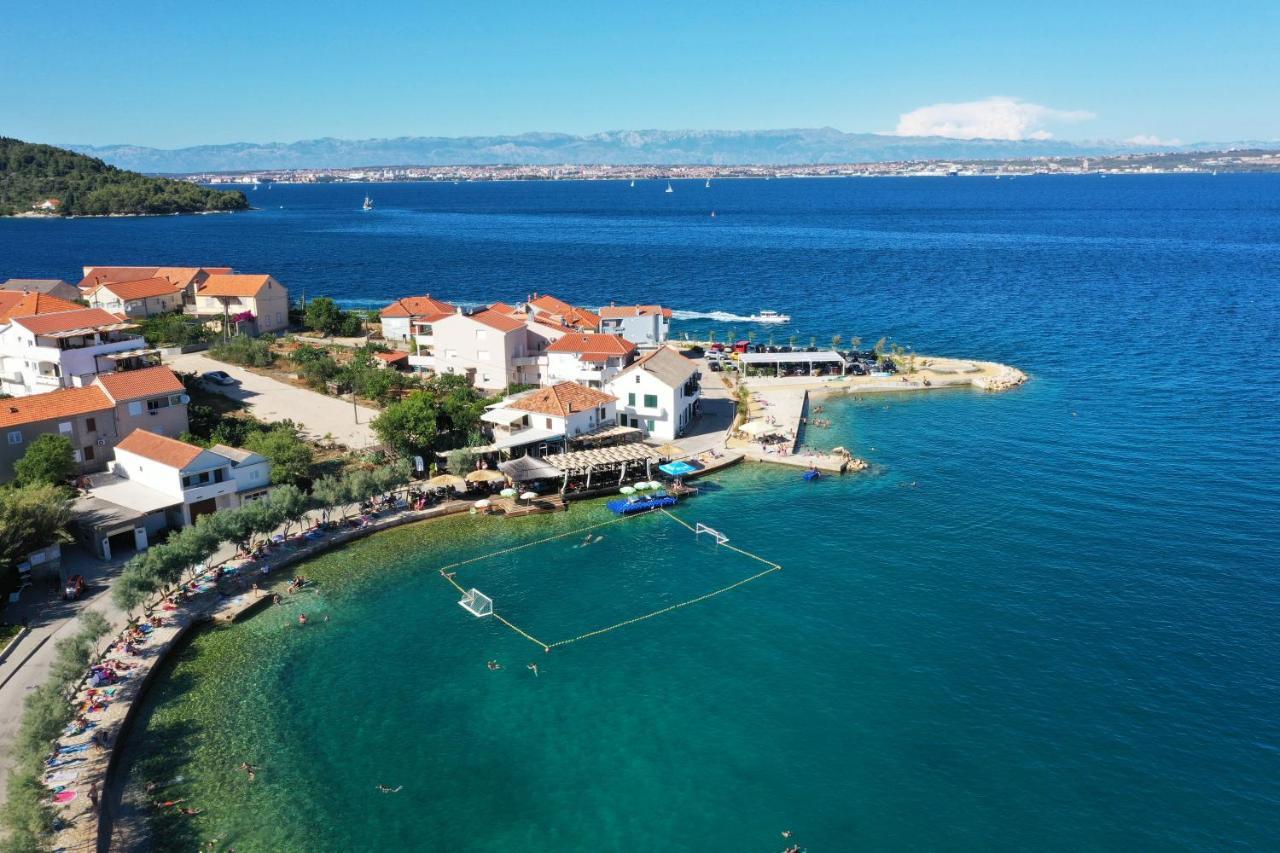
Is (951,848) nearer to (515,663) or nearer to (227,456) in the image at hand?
(515,663)

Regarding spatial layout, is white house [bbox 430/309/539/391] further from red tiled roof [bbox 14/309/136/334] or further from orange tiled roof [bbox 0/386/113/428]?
orange tiled roof [bbox 0/386/113/428]

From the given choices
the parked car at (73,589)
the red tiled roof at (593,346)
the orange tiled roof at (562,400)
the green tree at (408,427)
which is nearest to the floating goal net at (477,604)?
the green tree at (408,427)

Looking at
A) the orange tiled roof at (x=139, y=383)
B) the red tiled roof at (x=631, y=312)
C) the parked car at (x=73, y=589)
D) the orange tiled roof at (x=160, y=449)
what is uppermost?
the red tiled roof at (x=631, y=312)

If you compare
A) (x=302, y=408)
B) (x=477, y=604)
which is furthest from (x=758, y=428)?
(x=302, y=408)

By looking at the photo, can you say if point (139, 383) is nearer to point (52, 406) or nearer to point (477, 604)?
point (52, 406)

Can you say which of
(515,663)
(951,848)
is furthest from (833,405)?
(951,848)

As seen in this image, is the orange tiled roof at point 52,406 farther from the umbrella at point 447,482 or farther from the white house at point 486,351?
the white house at point 486,351
